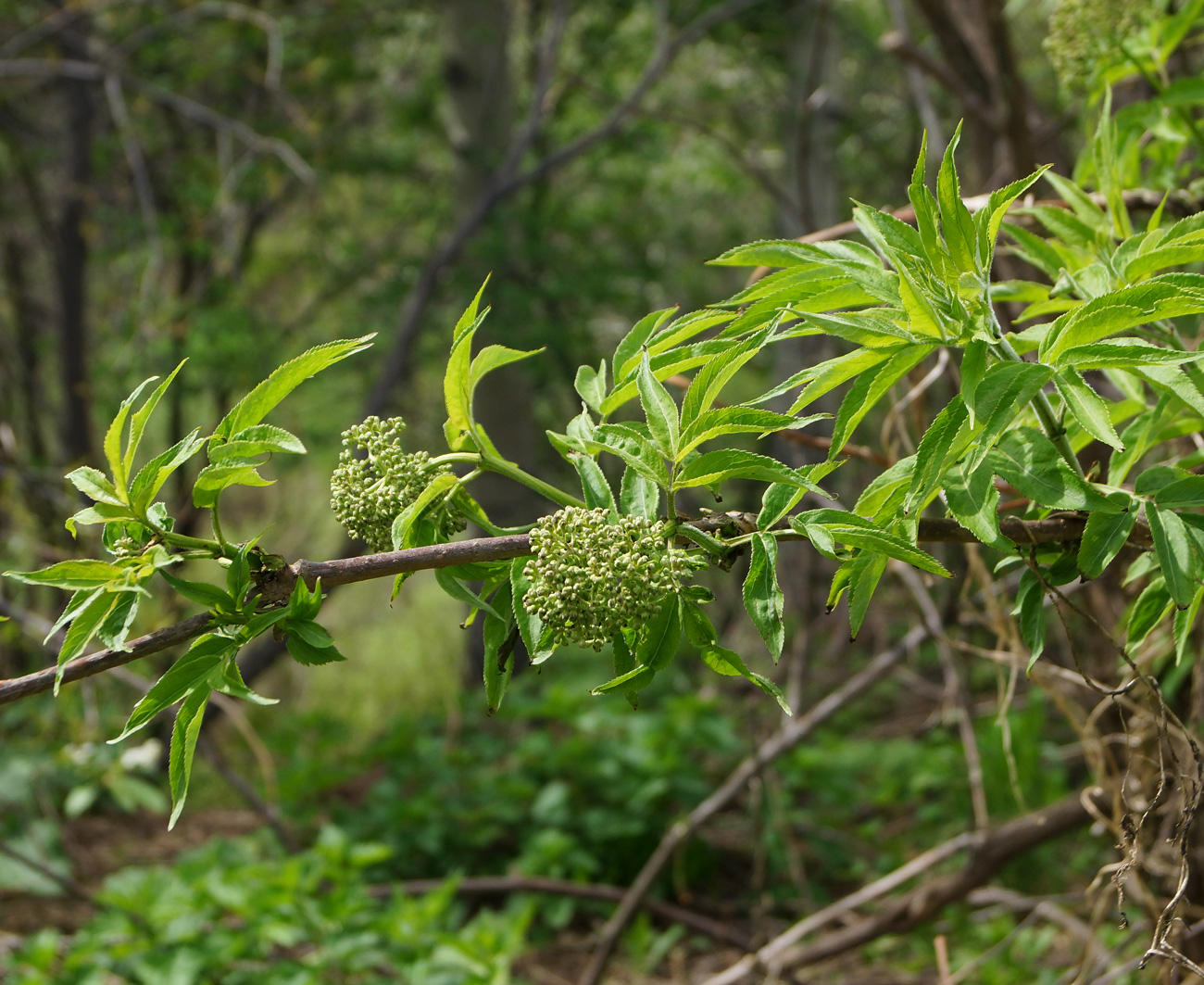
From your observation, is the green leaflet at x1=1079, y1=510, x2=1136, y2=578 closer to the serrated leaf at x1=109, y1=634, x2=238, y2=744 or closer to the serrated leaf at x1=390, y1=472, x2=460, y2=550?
the serrated leaf at x1=390, y1=472, x2=460, y2=550

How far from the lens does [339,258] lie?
785 cm

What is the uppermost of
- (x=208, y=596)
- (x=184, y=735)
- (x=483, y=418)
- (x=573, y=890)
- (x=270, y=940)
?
(x=208, y=596)

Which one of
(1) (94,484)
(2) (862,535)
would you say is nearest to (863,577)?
(2) (862,535)

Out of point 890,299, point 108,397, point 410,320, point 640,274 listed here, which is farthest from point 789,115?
point 890,299

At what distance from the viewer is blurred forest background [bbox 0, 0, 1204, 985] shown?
8.53ft

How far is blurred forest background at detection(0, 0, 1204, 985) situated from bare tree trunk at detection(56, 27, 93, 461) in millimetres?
21

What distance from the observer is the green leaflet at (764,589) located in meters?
0.80

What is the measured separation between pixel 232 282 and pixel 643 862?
4.03m

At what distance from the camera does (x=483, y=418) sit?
6.65 metres

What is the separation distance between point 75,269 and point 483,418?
2443mm

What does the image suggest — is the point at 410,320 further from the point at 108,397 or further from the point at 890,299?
the point at 890,299

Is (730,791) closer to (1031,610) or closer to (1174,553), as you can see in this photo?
(1031,610)

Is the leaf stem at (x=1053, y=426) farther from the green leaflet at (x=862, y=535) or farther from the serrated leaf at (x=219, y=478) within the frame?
the serrated leaf at (x=219, y=478)

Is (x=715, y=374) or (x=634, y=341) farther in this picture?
(x=634, y=341)
